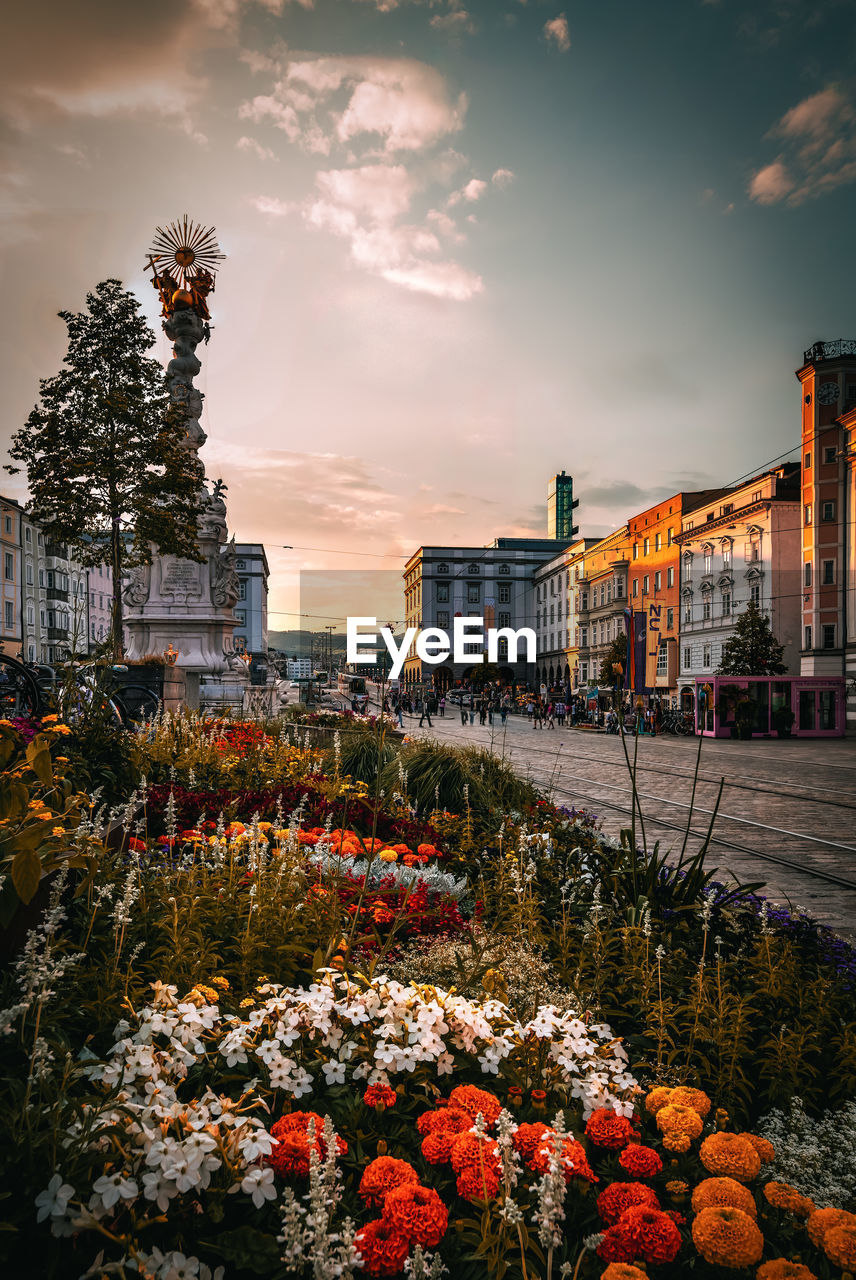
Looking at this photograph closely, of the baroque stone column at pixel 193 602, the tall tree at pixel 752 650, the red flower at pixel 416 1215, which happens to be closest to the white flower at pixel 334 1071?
the red flower at pixel 416 1215

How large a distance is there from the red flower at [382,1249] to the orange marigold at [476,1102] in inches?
18.4

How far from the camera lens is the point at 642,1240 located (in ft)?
5.46

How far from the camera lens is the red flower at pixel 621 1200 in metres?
1.79

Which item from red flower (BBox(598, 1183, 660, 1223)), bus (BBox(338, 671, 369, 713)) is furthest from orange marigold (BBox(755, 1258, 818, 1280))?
bus (BBox(338, 671, 369, 713))

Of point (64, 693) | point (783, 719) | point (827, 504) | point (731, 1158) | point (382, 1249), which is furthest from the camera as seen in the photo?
point (827, 504)

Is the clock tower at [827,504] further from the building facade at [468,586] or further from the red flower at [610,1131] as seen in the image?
the building facade at [468,586]

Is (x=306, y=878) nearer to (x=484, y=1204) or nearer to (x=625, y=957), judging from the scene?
(x=625, y=957)

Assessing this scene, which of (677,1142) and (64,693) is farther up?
(64,693)

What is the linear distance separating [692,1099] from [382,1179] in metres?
1.00

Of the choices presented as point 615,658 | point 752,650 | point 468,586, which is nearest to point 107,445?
point 752,650

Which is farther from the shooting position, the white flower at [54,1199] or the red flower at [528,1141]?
the red flower at [528,1141]

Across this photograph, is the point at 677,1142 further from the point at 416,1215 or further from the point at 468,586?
the point at 468,586

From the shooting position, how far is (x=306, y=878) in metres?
3.85

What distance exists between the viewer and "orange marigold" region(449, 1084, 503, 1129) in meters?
2.05
